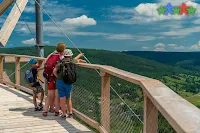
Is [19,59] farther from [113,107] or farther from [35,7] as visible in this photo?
[113,107]

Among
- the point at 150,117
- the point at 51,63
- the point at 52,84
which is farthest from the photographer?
the point at 52,84

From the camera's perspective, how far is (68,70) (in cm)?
444

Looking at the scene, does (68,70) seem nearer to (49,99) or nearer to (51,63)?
(51,63)

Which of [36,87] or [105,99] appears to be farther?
[36,87]

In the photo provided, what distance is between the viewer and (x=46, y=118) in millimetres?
5055

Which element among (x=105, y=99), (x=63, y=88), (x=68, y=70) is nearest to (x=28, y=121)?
(x=63, y=88)

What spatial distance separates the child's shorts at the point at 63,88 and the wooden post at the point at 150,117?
253cm

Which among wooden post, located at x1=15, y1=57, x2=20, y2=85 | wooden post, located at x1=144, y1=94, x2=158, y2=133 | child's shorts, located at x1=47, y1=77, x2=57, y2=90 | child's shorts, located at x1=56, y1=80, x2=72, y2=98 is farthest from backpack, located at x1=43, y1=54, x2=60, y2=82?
wooden post, located at x1=15, y1=57, x2=20, y2=85

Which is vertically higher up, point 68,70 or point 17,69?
point 68,70

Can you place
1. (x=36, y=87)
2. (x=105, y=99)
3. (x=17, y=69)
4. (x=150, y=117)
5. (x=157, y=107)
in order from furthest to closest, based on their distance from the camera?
(x=17, y=69)
(x=36, y=87)
(x=105, y=99)
(x=150, y=117)
(x=157, y=107)

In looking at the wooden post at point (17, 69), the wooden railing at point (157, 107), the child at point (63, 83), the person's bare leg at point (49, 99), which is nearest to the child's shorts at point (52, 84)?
the person's bare leg at point (49, 99)

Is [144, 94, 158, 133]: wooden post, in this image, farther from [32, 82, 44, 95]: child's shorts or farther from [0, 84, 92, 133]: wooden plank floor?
[32, 82, 44, 95]: child's shorts

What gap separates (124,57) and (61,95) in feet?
506

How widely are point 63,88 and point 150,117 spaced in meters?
2.68
